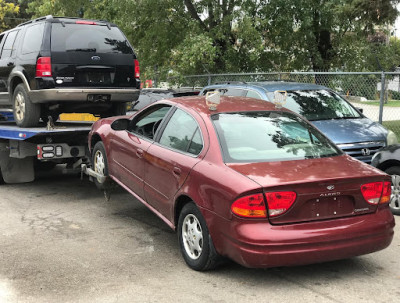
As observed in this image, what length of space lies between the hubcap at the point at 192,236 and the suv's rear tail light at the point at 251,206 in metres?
0.61

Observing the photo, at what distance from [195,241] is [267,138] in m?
1.19

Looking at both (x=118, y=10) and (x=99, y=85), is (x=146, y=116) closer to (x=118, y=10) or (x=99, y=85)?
(x=99, y=85)

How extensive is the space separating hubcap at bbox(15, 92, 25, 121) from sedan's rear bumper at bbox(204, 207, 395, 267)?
4962 millimetres

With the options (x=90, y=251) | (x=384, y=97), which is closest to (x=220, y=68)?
(x=384, y=97)

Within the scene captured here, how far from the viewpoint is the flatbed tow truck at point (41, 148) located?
7.43 m

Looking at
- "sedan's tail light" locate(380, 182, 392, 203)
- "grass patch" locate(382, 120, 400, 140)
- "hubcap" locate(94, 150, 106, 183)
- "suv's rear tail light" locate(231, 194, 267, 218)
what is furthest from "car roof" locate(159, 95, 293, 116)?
"grass patch" locate(382, 120, 400, 140)

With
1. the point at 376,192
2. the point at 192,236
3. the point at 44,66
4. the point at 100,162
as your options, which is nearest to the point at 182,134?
the point at 192,236

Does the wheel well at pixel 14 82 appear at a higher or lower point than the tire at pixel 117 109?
higher

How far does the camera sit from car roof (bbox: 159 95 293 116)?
522 centimetres

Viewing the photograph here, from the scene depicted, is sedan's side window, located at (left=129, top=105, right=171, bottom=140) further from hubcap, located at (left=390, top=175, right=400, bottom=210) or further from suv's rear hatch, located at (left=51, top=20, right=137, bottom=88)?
hubcap, located at (left=390, top=175, right=400, bottom=210)

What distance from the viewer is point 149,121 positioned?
19.8 ft

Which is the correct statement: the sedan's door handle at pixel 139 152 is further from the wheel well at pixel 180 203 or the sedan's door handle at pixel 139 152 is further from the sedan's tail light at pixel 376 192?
the sedan's tail light at pixel 376 192

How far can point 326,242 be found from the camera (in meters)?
4.13

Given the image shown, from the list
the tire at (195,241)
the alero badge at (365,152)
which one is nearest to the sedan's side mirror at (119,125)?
the tire at (195,241)
